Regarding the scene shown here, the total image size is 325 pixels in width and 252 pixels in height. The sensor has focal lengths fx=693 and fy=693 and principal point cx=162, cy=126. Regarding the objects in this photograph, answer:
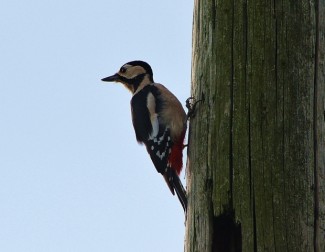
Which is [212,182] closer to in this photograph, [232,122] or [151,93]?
[232,122]

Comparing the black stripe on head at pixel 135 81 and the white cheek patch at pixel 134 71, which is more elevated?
the white cheek patch at pixel 134 71

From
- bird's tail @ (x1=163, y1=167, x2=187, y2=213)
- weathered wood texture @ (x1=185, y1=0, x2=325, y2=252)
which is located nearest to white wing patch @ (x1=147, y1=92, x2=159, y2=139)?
bird's tail @ (x1=163, y1=167, x2=187, y2=213)

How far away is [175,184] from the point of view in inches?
246

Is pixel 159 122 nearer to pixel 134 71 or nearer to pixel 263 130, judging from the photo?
pixel 134 71

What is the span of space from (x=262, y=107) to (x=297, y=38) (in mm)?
454

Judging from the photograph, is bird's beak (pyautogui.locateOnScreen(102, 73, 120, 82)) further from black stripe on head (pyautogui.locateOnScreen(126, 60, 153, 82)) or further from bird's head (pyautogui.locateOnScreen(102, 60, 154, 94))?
black stripe on head (pyautogui.locateOnScreen(126, 60, 153, 82))

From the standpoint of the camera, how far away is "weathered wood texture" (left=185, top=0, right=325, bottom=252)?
3.65 m

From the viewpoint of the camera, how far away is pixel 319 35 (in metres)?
3.95

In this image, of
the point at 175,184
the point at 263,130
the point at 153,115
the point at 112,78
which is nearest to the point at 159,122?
A: the point at 153,115

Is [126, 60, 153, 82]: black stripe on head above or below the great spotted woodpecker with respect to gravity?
Answer: above

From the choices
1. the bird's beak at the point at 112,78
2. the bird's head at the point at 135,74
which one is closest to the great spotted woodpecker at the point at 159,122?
the bird's head at the point at 135,74

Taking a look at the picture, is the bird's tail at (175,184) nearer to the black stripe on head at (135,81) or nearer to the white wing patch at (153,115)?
the white wing patch at (153,115)

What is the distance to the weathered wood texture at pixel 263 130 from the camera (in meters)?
3.65

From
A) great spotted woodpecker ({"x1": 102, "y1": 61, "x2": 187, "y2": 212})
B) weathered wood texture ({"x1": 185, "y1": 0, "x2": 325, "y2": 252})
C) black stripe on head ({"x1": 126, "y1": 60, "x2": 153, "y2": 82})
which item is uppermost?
black stripe on head ({"x1": 126, "y1": 60, "x2": 153, "y2": 82})
